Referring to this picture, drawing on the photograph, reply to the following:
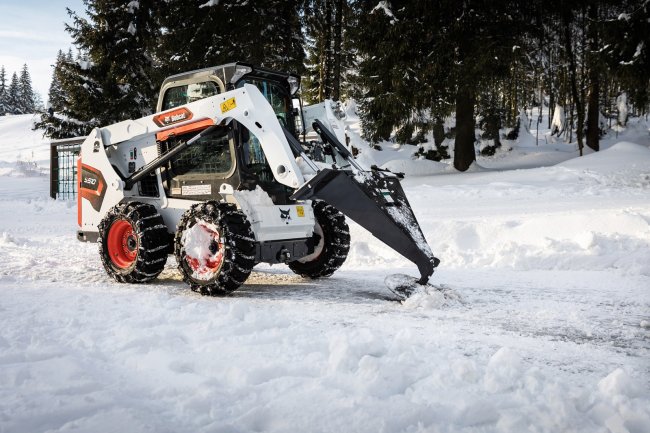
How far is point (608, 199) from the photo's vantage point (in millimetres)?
11586

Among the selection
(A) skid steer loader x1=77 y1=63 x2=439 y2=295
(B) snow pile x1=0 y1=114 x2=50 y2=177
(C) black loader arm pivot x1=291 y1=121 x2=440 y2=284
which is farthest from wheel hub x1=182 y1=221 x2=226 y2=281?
(B) snow pile x1=0 y1=114 x2=50 y2=177

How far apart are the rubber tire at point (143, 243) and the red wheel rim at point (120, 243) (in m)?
0.09

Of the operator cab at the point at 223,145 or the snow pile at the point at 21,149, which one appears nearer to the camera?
the operator cab at the point at 223,145

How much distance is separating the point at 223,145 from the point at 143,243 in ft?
4.81

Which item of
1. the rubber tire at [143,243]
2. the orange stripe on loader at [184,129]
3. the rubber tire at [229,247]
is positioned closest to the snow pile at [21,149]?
the orange stripe on loader at [184,129]

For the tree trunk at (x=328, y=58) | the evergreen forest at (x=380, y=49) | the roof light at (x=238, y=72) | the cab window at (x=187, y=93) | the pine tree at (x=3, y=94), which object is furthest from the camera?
the pine tree at (x=3, y=94)

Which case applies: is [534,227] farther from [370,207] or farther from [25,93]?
[25,93]

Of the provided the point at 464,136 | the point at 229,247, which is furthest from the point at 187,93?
the point at 464,136

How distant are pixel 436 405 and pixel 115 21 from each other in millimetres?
23211

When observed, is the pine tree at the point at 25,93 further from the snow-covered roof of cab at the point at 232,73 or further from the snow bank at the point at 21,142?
the snow-covered roof of cab at the point at 232,73

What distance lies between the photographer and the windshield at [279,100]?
6863 millimetres

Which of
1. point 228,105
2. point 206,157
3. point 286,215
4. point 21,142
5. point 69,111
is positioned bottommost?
point 286,215

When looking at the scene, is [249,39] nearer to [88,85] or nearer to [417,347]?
[88,85]

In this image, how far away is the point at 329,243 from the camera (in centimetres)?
718
